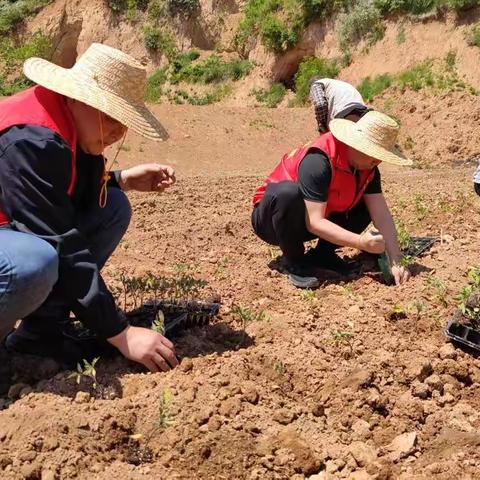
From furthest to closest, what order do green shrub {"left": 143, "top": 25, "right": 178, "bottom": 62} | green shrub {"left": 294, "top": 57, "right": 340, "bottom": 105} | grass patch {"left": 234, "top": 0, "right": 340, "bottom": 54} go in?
green shrub {"left": 143, "top": 25, "right": 178, "bottom": 62}
grass patch {"left": 234, "top": 0, "right": 340, "bottom": 54}
green shrub {"left": 294, "top": 57, "right": 340, "bottom": 105}

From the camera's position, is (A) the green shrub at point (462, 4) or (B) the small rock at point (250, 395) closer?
(B) the small rock at point (250, 395)

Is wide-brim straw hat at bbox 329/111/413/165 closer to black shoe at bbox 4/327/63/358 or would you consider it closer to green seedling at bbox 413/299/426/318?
green seedling at bbox 413/299/426/318

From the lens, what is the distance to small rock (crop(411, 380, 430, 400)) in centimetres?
258

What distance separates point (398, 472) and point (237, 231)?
12.1 feet

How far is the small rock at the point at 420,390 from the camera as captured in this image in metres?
2.58

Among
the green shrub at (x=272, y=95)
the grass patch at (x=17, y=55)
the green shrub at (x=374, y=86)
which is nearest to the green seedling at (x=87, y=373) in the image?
the green shrub at (x=374, y=86)

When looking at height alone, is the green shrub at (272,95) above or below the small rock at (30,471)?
below

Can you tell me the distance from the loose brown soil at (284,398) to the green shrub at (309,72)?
1673 centimetres

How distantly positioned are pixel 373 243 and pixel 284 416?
1.39m

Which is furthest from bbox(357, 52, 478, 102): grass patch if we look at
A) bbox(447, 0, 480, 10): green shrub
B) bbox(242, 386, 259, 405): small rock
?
bbox(242, 386, 259, 405): small rock

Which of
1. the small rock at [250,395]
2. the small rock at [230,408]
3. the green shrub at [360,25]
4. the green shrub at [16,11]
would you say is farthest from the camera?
the green shrub at [16,11]

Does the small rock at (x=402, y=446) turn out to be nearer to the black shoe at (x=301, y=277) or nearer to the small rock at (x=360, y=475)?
the small rock at (x=360, y=475)

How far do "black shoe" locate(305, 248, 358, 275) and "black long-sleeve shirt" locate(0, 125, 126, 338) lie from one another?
6.26 ft

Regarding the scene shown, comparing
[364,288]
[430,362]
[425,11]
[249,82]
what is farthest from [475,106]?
[430,362]
